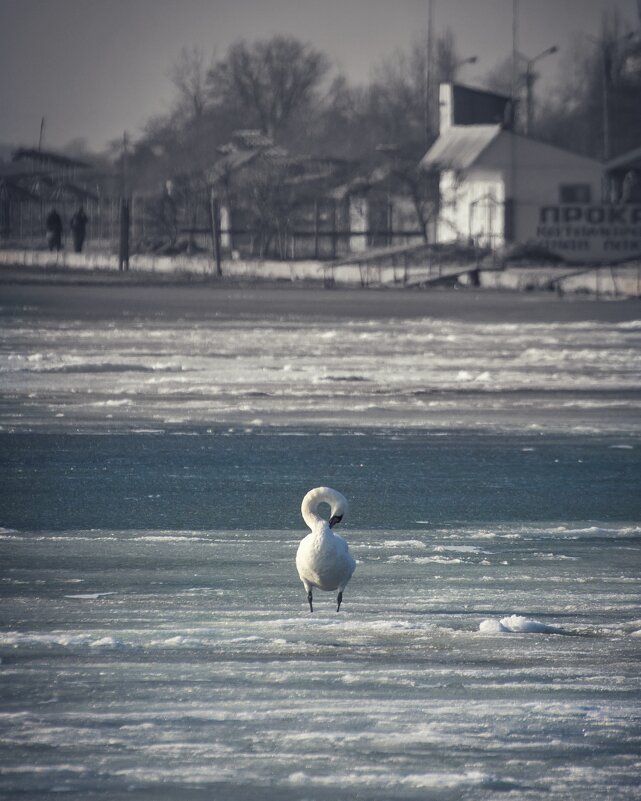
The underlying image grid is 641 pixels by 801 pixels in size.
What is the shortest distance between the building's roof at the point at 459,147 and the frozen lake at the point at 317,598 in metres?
50.2

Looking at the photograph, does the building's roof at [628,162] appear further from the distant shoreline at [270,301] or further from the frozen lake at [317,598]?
the frozen lake at [317,598]

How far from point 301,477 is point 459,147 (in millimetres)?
59846

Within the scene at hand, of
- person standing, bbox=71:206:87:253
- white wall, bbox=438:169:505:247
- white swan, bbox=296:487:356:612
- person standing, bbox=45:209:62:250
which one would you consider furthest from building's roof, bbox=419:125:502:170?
white swan, bbox=296:487:356:612

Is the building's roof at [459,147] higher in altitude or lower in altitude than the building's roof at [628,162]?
higher

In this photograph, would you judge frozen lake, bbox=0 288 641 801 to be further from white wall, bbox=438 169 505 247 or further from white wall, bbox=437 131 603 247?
white wall, bbox=437 131 603 247

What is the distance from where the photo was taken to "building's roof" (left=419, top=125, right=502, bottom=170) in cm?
6619

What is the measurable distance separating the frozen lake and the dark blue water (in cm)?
4

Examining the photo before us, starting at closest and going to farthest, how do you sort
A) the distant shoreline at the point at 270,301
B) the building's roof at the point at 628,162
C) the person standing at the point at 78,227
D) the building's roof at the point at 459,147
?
the distant shoreline at the point at 270,301
the person standing at the point at 78,227
the building's roof at the point at 628,162
the building's roof at the point at 459,147

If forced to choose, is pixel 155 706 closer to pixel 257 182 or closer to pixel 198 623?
pixel 198 623

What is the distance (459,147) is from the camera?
69.9 meters

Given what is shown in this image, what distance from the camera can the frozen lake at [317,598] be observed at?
5277 millimetres

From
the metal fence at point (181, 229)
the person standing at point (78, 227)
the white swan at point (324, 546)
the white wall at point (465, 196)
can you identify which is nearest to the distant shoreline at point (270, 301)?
the person standing at point (78, 227)

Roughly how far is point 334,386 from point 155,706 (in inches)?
471

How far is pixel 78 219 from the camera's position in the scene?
54.9 m
